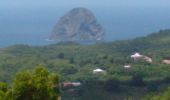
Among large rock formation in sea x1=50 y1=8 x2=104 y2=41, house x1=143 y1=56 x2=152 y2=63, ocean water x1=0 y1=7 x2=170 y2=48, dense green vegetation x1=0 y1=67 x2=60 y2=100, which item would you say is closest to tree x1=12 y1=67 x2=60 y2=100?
dense green vegetation x1=0 y1=67 x2=60 y2=100

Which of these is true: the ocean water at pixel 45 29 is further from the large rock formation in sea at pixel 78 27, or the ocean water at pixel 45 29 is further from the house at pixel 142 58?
the house at pixel 142 58

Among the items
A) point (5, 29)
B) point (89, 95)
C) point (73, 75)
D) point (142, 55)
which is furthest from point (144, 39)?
point (5, 29)

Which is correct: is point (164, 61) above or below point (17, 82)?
below

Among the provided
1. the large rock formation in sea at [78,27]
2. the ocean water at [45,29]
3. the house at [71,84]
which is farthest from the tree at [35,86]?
the large rock formation in sea at [78,27]

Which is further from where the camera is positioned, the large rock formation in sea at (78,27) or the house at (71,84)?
the large rock formation in sea at (78,27)

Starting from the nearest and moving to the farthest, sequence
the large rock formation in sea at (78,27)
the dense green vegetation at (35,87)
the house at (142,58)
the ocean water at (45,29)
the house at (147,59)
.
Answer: the dense green vegetation at (35,87) → the house at (147,59) → the house at (142,58) → the ocean water at (45,29) → the large rock formation in sea at (78,27)

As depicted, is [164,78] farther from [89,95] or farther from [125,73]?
[89,95]
